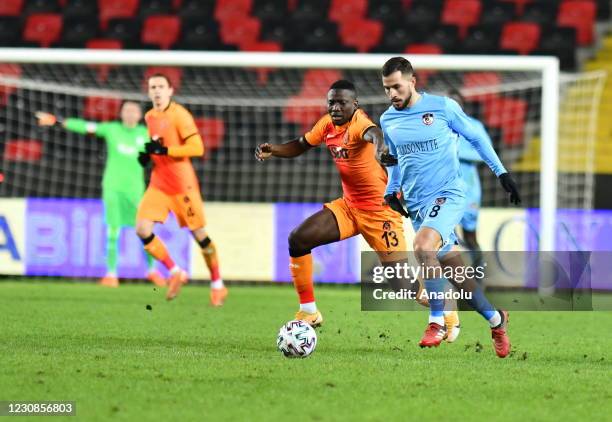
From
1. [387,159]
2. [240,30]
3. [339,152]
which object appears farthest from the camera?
[240,30]

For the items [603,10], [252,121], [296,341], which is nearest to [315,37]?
[252,121]

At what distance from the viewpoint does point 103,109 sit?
16328mm

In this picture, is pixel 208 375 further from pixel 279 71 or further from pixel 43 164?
pixel 279 71

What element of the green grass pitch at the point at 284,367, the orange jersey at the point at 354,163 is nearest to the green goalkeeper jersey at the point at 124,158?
the green grass pitch at the point at 284,367

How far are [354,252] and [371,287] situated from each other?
135cm

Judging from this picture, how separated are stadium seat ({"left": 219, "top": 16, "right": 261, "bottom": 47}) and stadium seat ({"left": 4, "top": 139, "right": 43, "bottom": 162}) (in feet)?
12.9

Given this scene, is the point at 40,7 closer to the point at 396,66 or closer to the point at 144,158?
the point at 144,158

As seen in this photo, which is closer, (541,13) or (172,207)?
(172,207)

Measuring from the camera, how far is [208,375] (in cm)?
668

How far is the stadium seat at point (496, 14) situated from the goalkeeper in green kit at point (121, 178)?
7063mm

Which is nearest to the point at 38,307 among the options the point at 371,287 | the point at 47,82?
the point at 371,287

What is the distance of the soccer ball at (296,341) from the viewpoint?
294 inches

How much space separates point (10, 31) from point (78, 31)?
1026 mm

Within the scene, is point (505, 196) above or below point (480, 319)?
above
